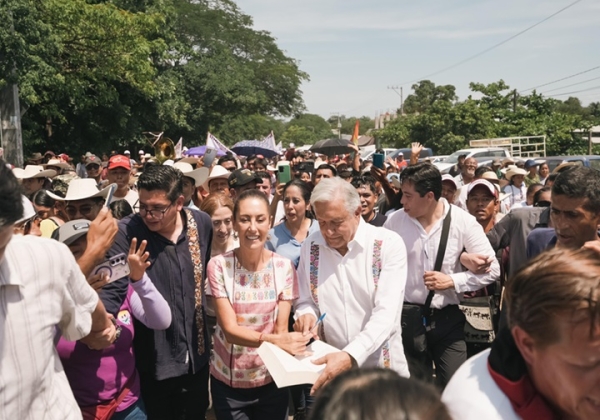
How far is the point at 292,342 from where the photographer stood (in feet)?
10.1

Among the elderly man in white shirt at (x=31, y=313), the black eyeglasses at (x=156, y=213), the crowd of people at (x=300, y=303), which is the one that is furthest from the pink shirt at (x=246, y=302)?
the elderly man in white shirt at (x=31, y=313)

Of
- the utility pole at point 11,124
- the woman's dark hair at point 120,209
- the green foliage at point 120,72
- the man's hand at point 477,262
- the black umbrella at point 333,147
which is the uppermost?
the green foliage at point 120,72

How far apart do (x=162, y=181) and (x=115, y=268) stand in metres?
0.67

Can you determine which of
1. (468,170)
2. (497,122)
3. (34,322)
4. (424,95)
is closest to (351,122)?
(424,95)

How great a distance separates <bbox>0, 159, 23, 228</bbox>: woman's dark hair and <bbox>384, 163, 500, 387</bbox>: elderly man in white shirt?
110 inches

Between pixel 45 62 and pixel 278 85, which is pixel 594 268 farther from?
pixel 278 85

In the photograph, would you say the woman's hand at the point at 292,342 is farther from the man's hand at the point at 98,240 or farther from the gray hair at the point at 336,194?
the man's hand at the point at 98,240

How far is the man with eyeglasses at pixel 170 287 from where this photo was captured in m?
3.44

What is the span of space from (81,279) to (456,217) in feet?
8.93

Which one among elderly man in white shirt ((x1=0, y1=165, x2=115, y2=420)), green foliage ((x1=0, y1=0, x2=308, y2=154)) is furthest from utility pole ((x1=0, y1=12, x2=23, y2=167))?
elderly man in white shirt ((x1=0, y1=165, x2=115, y2=420))

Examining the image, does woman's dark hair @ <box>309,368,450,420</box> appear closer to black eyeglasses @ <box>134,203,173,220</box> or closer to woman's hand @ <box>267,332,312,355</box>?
woman's hand @ <box>267,332,312,355</box>

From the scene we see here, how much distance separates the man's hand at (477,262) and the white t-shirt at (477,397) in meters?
2.45

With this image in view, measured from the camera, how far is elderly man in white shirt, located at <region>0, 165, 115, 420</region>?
6.46ft

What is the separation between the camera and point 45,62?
55.7ft
